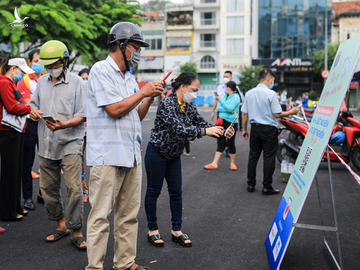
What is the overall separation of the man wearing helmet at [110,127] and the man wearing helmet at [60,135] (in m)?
0.91

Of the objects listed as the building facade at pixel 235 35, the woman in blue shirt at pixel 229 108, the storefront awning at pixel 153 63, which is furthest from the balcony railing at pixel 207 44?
the woman in blue shirt at pixel 229 108

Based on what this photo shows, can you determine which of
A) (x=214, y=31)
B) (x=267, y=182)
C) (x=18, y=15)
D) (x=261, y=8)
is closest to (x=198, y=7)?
(x=214, y=31)

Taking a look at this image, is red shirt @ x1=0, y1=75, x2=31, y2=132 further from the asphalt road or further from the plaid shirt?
the asphalt road

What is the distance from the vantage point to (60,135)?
363 cm

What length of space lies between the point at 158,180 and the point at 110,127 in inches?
48.5

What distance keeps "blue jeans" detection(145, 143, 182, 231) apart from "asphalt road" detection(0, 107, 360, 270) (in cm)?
28

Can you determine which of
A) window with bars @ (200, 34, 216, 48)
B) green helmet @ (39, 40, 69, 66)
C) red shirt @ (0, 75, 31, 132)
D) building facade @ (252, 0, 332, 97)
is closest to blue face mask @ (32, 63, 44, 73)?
red shirt @ (0, 75, 31, 132)

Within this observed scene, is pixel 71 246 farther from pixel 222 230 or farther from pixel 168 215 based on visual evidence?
pixel 222 230

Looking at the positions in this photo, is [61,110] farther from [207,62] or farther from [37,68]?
[207,62]

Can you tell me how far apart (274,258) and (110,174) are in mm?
1560

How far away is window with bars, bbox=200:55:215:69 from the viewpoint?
52562mm

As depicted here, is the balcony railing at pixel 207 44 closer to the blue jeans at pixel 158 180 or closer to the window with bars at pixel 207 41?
the window with bars at pixel 207 41

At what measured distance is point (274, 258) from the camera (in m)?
3.04

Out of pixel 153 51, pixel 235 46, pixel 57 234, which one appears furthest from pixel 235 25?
pixel 57 234
